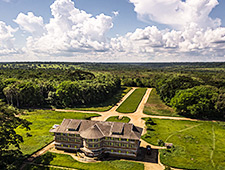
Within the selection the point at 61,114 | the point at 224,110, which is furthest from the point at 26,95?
the point at 224,110

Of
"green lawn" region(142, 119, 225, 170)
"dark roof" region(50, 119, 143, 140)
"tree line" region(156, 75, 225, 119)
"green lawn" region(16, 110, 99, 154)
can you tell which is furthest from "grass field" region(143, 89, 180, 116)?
"dark roof" region(50, 119, 143, 140)

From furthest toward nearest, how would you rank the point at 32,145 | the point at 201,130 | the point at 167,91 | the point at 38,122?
1. the point at 167,91
2. the point at 38,122
3. the point at 201,130
4. the point at 32,145

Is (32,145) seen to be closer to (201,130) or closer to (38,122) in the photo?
(38,122)

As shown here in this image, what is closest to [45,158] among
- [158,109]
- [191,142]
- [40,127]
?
[40,127]

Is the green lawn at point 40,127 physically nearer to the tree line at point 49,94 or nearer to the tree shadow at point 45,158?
the tree shadow at point 45,158

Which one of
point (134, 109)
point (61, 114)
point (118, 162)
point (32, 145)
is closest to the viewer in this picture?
point (118, 162)

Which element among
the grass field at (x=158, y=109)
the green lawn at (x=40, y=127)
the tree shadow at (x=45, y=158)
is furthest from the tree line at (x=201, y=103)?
the tree shadow at (x=45, y=158)
